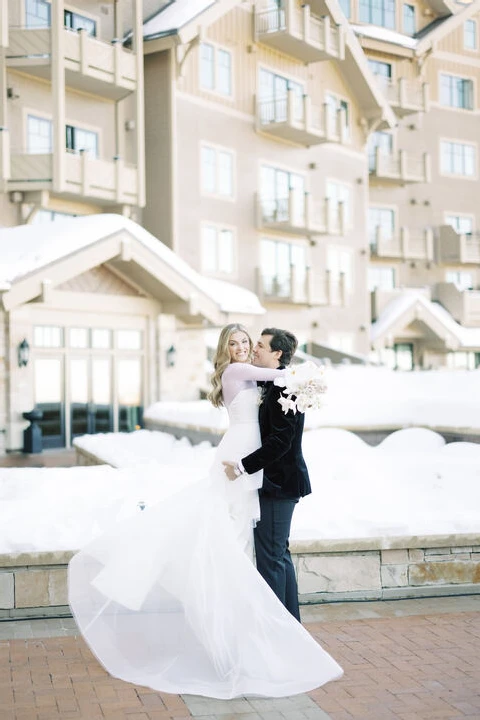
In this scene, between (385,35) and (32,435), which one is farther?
(385,35)

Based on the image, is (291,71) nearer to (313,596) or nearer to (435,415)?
(435,415)

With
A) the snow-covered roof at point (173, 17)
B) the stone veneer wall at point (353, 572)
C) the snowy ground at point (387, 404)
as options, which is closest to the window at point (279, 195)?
the snow-covered roof at point (173, 17)

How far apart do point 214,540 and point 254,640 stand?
0.64 metres

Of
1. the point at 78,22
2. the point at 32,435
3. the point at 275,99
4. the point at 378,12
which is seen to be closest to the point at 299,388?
the point at 32,435

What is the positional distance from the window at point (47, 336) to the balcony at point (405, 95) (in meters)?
18.5

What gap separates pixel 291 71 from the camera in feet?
93.6

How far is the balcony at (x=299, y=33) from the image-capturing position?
26.9 m

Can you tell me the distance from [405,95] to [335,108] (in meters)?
5.23

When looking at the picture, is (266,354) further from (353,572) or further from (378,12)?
(378,12)

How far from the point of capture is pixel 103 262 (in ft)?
63.7

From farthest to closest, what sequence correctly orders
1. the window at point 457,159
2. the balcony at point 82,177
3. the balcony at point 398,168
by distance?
the window at point 457,159
the balcony at point 398,168
the balcony at point 82,177

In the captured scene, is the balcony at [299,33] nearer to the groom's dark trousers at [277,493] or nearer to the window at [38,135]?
the window at [38,135]

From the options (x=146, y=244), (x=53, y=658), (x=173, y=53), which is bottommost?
(x=53, y=658)

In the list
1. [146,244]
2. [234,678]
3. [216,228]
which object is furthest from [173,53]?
[234,678]
